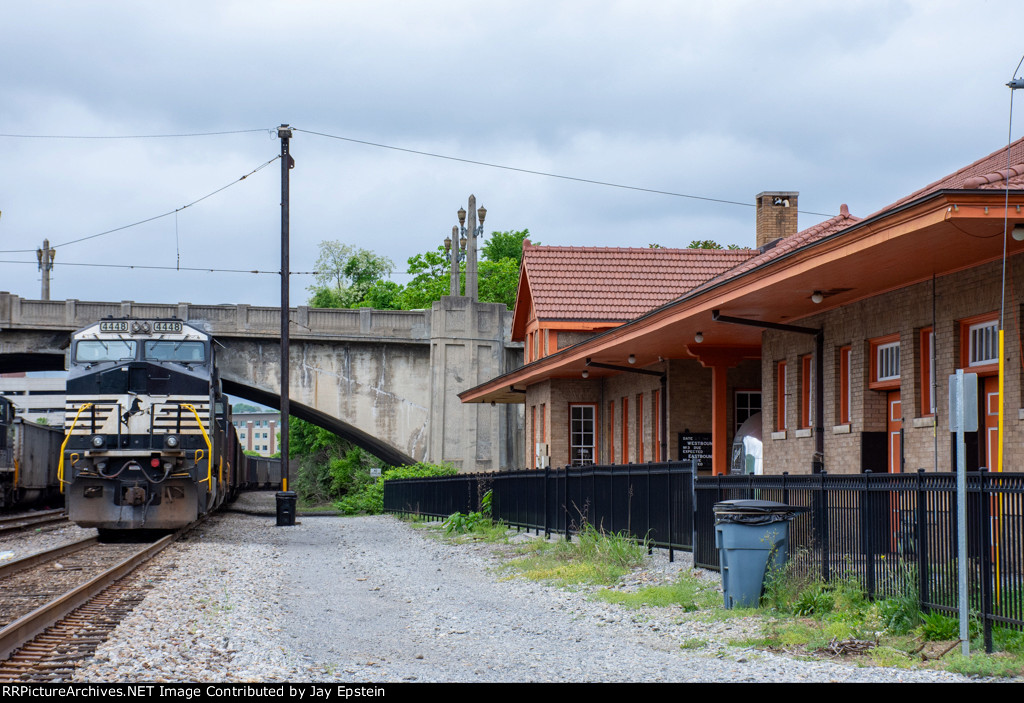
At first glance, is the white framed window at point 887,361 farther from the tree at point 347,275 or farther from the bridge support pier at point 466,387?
the tree at point 347,275

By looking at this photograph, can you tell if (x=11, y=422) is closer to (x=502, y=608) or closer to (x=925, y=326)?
(x=502, y=608)

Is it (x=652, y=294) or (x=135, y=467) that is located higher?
(x=652, y=294)

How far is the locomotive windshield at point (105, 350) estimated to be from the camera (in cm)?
2150

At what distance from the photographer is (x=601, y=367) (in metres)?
26.5

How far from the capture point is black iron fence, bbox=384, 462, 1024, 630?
8414mm

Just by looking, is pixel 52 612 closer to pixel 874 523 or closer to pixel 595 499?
pixel 874 523

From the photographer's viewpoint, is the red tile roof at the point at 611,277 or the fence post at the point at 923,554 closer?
the fence post at the point at 923,554

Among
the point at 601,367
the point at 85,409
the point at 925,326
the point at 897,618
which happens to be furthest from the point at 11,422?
the point at 897,618

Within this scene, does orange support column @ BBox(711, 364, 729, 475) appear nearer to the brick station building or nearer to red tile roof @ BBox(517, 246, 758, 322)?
the brick station building

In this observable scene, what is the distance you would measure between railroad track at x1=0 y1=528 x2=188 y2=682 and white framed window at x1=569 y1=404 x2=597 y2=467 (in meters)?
13.8

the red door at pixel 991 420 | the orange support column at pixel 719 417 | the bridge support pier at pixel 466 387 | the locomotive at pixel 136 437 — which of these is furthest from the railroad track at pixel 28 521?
the red door at pixel 991 420

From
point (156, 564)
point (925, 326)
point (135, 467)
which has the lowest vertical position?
point (156, 564)

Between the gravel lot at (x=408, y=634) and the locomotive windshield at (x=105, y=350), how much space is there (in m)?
5.53

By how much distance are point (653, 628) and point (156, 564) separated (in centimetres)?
903
